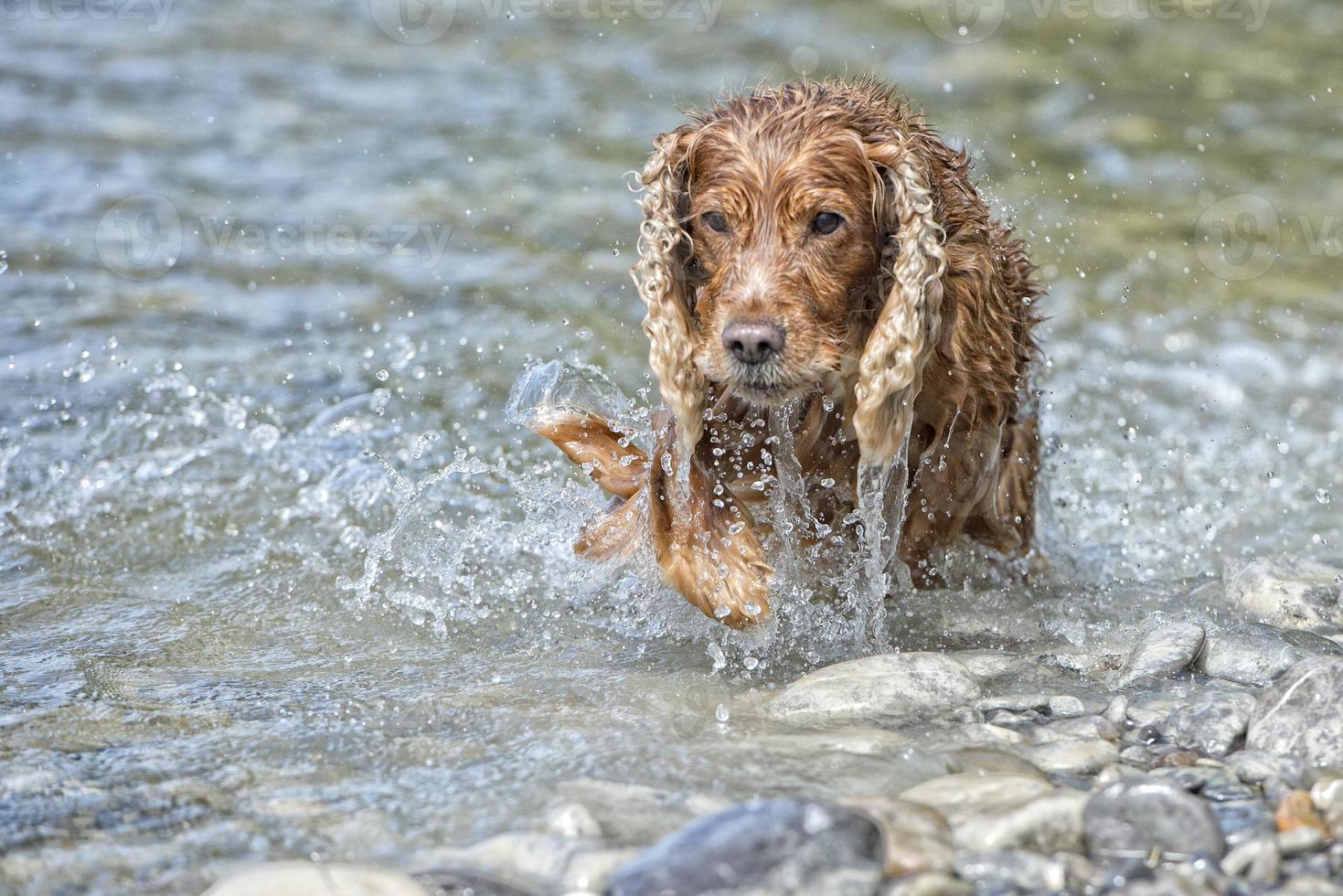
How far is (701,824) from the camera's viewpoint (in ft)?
9.12

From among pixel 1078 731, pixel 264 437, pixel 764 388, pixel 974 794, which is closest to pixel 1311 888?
pixel 974 794

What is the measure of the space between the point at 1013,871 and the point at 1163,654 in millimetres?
1410

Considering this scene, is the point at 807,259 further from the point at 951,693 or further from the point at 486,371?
the point at 486,371

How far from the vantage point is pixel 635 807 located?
122 inches

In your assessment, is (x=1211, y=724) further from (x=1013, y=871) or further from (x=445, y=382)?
(x=445, y=382)

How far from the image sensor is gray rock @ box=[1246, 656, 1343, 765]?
323cm

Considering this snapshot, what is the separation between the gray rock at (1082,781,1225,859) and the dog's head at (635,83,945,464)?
1396 millimetres

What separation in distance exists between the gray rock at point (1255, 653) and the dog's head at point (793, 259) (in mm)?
1015

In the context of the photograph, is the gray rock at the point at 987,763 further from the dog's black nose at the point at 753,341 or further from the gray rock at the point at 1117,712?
the dog's black nose at the point at 753,341

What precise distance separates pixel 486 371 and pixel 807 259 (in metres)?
3.37

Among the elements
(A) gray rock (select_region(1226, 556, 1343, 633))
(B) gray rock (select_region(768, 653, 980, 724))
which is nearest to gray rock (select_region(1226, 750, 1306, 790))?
(B) gray rock (select_region(768, 653, 980, 724))

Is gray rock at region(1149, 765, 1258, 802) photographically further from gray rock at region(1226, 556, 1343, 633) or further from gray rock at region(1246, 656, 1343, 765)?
gray rock at region(1226, 556, 1343, 633)

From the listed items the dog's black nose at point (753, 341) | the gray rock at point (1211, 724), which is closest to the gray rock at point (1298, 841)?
the gray rock at point (1211, 724)

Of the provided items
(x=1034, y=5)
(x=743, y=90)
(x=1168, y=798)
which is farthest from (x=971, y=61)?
(x=1168, y=798)
